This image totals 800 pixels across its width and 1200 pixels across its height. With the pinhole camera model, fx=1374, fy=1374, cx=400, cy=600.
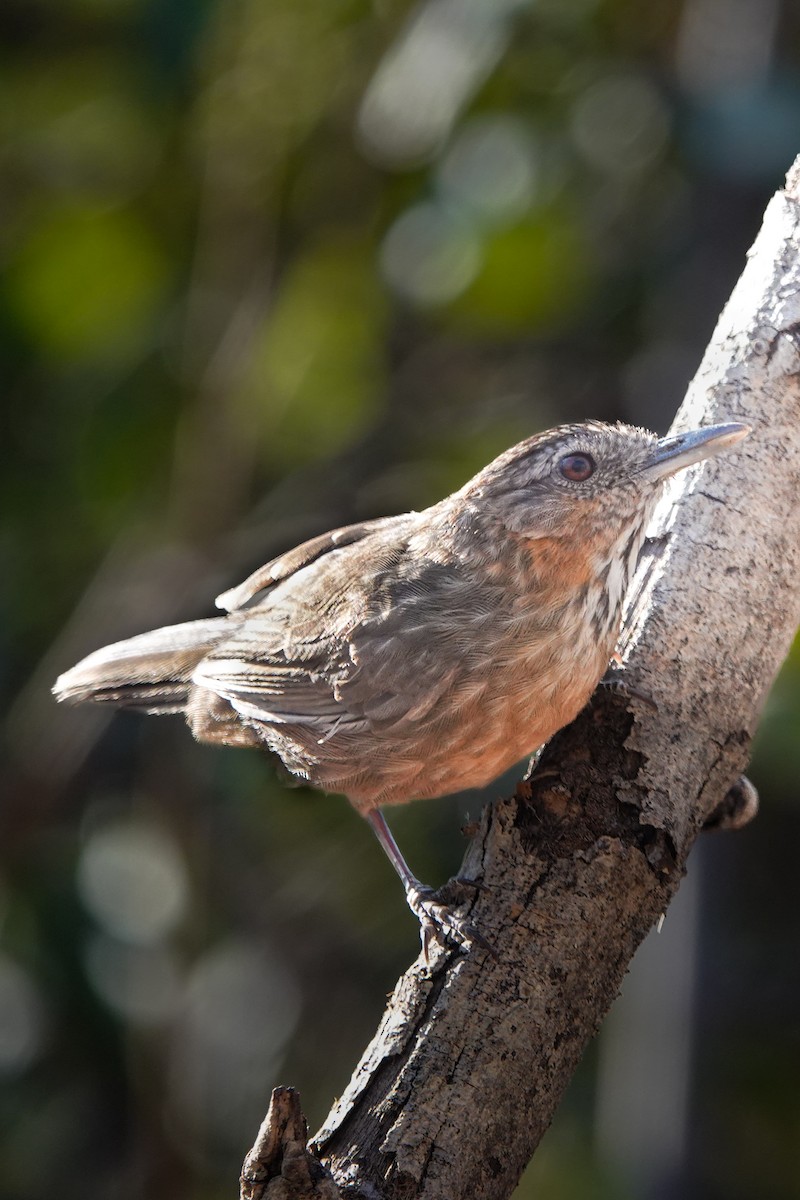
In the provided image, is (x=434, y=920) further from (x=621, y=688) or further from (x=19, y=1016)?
(x=19, y=1016)

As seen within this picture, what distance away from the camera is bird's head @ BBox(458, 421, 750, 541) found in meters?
3.09

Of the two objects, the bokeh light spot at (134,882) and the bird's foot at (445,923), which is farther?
the bokeh light spot at (134,882)

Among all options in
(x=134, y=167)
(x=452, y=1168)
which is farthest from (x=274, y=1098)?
(x=134, y=167)

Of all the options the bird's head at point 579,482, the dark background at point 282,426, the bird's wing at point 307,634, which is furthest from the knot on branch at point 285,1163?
the dark background at point 282,426

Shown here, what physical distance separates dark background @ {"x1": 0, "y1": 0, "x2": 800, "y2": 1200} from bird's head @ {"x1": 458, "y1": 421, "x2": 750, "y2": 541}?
137cm

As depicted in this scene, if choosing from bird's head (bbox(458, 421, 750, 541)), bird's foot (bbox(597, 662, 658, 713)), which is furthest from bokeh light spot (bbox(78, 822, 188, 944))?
bird's foot (bbox(597, 662, 658, 713))

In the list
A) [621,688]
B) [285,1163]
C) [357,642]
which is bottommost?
[285,1163]

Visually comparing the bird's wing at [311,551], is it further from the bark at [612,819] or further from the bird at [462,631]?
the bark at [612,819]

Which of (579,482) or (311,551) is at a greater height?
(311,551)

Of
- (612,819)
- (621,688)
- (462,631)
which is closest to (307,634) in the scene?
(462,631)

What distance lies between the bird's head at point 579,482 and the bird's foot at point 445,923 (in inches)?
34.3

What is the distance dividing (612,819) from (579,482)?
2.78ft

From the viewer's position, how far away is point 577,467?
313cm

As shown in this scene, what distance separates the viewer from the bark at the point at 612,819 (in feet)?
7.89
